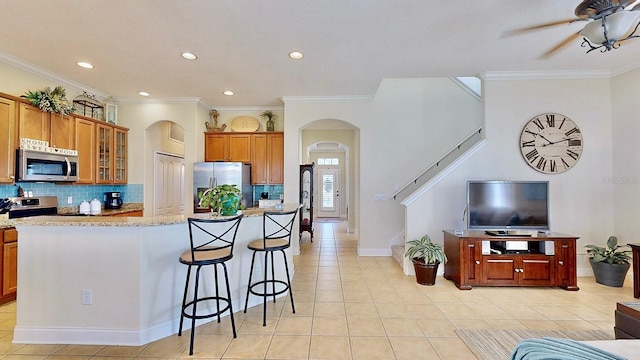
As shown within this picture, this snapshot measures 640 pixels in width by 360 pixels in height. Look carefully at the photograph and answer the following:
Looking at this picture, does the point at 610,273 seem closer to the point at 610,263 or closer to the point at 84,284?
the point at 610,263

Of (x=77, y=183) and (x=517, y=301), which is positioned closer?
(x=517, y=301)

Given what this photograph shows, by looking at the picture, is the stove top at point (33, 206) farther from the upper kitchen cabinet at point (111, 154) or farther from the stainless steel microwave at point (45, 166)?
the upper kitchen cabinet at point (111, 154)

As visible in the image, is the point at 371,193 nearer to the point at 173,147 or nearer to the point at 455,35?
the point at 455,35

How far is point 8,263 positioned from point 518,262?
595 cm

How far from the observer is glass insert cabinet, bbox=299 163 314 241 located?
674 centimetres

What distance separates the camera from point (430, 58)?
363cm

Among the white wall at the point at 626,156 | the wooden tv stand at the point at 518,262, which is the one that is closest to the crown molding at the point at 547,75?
the white wall at the point at 626,156

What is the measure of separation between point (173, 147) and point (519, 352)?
688cm

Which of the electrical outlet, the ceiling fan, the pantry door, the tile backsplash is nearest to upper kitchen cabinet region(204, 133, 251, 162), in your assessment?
the pantry door

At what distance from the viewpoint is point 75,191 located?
175 inches

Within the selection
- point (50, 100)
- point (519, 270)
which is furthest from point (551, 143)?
point (50, 100)

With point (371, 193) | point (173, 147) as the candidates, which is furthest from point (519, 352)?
point (173, 147)

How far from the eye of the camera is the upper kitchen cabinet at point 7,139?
3227 mm

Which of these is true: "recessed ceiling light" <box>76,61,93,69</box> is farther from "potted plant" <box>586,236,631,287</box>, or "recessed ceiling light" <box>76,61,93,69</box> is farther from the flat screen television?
"potted plant" <box>586,236,631,287</box>
